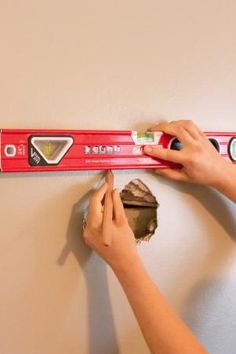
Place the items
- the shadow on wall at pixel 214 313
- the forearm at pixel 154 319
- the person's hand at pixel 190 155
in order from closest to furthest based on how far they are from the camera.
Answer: the forearm at pixel 154 319
the person's hand at pixel 190 155
the shadow on wall at pixel 214 313

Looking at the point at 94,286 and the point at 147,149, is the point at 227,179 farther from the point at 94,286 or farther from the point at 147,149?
the point at 94,286

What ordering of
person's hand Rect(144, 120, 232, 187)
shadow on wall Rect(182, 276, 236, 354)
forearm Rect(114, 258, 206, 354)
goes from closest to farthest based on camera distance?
forearm Rect(114, 258, 206, 354), person's hand Rect(144, 120, 232, 187), shadow on wall Rect(182, 276, 236, 354)

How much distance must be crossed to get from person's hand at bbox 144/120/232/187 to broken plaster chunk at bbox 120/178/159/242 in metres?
0.05

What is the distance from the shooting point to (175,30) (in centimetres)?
66

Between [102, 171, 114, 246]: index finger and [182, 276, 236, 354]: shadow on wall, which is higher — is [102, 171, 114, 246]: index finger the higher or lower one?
the higher one

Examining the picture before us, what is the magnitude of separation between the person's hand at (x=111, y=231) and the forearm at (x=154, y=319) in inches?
0.6

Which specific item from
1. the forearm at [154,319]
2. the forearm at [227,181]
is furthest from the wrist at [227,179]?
the forearm at [154,319]

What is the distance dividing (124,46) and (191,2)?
0.54 ft

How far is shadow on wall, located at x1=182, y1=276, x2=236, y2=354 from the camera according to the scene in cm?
73

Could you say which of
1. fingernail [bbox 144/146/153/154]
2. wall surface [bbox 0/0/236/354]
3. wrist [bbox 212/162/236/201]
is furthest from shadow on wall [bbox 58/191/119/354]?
wrist [bbox 212/162/236/201]

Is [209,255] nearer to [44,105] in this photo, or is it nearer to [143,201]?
[143,201]

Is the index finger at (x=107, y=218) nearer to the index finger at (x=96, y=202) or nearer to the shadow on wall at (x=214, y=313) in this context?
the index finger at (x=96, y=202)

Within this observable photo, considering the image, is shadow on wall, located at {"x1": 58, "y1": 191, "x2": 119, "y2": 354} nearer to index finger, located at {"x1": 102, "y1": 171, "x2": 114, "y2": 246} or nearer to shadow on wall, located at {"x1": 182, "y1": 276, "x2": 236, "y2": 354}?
index finger, located at {"x1": 102, "y1": 171, "x2": 114, "y2": 246}

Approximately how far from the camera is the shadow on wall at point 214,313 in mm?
732
